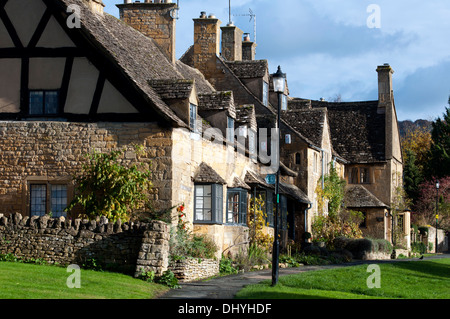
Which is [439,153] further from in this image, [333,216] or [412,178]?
[333,216]

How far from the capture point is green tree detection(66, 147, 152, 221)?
24188 mm

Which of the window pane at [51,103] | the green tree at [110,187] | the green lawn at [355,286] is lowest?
the green lawn at [355,286]

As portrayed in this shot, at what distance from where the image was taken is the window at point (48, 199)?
83.1 feet

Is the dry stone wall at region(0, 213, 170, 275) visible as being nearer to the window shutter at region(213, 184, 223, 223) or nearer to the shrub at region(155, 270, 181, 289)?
the shrub at region(155, 270, 181, 289)

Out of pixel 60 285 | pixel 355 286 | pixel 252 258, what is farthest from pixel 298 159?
pixel 60 285

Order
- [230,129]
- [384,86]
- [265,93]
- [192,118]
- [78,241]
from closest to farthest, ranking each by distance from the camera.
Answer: [78,241]
[192,118]
[230,129]
[265,93]
[384,86]

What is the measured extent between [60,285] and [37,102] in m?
9.70

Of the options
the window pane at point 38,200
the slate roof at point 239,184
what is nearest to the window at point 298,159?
the slate roof at point 239,184

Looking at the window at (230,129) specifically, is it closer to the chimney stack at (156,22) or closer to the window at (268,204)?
the window at (268,204)

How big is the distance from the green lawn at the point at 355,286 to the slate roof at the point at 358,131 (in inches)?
855

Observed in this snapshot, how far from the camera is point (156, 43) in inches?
1282

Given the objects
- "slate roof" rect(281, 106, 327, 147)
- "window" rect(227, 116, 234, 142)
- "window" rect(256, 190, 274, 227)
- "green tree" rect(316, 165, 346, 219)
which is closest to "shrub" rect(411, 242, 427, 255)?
"green tree" rect(316, 165, 346, 219)

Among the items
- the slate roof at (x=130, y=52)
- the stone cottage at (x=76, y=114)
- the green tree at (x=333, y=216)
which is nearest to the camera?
the slate roof at (x=130, y=52)

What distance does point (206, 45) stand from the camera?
39.1 metres
